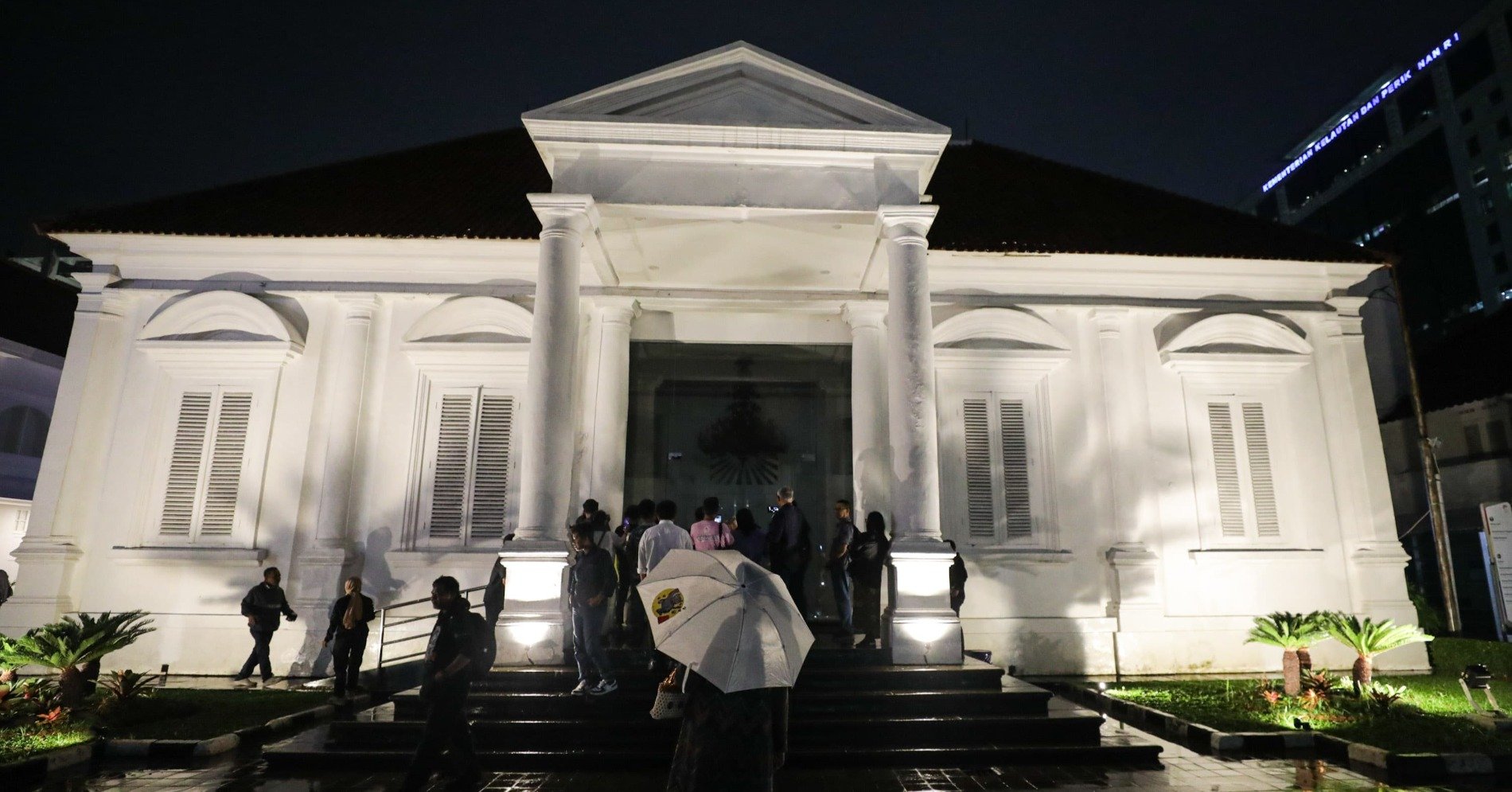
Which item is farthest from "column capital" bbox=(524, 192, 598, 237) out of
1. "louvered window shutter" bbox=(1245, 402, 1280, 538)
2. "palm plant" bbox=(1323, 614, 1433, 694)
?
"louvered window shutter" bbox=(1245, 402, 1280, 538)

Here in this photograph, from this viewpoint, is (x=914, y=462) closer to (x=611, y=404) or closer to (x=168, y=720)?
(x=611, y=404)

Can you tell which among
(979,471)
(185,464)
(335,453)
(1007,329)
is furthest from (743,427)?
(185,464)

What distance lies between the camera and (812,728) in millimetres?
7391

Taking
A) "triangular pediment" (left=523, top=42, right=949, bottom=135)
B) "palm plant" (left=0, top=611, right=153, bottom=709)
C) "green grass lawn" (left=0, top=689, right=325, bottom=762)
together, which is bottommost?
"green grass lawn" (left=0, top=689, right=325, bottom=762)

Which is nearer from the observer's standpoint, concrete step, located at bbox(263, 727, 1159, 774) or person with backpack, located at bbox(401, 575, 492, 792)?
person with backpack, located at bbox(401, 575, 492, 792)

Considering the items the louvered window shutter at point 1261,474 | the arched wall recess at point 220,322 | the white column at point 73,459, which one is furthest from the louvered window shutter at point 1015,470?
the white column at point 73,459

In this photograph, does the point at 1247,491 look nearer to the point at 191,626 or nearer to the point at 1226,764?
the point at 1226,764

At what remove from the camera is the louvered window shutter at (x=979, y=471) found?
1303cm

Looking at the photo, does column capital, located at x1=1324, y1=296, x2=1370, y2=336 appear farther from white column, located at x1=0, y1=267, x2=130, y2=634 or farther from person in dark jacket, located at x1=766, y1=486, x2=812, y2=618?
white column, located at x1=0, y1=267, x2=130, y2=634

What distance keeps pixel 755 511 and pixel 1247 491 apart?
25.5 feet

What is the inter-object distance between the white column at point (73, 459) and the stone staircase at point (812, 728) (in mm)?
7115

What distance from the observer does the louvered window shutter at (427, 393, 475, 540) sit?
41.8 ft

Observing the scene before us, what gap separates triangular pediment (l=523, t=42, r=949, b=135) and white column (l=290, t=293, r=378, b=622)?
5677mm

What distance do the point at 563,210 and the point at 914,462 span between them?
4.99m
